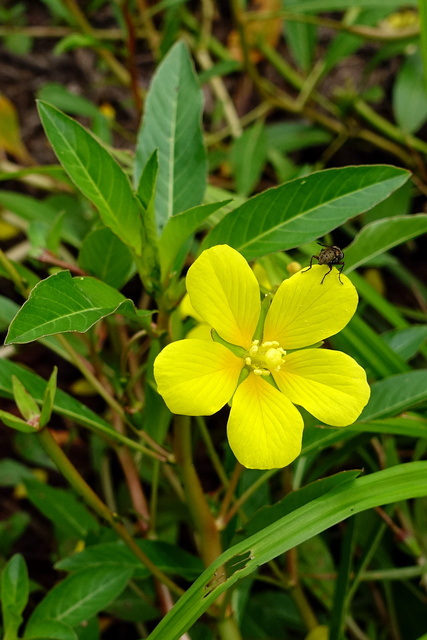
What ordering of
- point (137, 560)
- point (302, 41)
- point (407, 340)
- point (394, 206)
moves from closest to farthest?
point (137, 560) → point (407, 340) → point (394, 206) → point (302, 41)

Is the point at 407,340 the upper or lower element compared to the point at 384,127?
lower

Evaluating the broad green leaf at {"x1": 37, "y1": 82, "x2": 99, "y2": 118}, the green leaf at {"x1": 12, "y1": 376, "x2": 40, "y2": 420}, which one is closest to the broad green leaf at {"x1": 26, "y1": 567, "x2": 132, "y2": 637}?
the green leaf at {"x1": 12, "y1": 376, "x2": 40, "y2": 420}

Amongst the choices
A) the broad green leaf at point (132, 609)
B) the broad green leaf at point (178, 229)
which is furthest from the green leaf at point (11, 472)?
the broad green leaf at point (178, 229)


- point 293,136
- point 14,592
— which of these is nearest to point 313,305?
point 14,592

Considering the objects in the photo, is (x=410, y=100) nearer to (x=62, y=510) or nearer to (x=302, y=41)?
(x=302, y=41)

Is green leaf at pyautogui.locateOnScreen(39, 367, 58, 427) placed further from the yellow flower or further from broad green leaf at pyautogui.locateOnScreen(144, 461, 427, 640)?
broad green leaf at pyautogui.locateOnScreen(144, 461, 427, 640)
